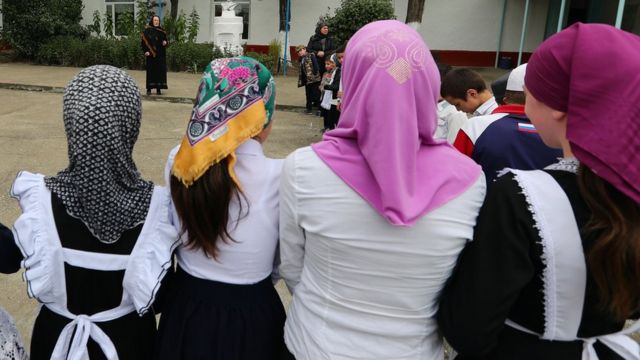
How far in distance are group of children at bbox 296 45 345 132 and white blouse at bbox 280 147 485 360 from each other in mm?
5433

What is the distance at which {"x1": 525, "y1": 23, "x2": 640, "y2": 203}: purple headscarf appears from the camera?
1.04 m

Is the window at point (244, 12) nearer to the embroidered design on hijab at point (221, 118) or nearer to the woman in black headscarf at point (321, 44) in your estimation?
the woman in black headscarf at point (321, 44)

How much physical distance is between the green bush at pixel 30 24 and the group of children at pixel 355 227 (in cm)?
1655

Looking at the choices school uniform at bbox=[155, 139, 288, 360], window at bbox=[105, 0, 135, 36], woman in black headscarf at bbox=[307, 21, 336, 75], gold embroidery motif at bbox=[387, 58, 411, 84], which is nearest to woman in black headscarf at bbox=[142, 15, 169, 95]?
woman in black headscarf at bbox=[307, 21, 336, 75]

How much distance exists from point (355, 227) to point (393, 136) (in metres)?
0.24

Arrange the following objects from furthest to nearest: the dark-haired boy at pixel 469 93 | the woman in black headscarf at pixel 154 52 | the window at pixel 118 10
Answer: the window at pixel 118 10 < the woman in black headscarf at pixel 154 52 < the dark-haired boy at pixel 469 93

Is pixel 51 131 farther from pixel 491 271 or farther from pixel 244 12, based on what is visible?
pixel 244 12

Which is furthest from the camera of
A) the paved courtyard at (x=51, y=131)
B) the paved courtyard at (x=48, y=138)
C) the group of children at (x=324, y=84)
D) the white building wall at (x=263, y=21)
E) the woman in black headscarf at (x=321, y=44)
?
the white building wall at (x=263, y=21)

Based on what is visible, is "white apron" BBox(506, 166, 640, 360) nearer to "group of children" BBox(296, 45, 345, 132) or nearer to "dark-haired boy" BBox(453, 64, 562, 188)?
"dark-haired boy" BBox(453, 64, 562, 188)

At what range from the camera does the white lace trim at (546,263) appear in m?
1.15

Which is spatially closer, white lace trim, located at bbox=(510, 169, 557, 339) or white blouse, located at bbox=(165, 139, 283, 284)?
white lace trim, located at bbox=(510, 169, 557, 339)

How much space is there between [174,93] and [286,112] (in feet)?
8.89

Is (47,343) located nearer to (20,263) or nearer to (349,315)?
(20,263)

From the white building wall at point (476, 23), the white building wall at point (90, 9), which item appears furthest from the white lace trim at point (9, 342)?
the white building wall at point (90, 9)
